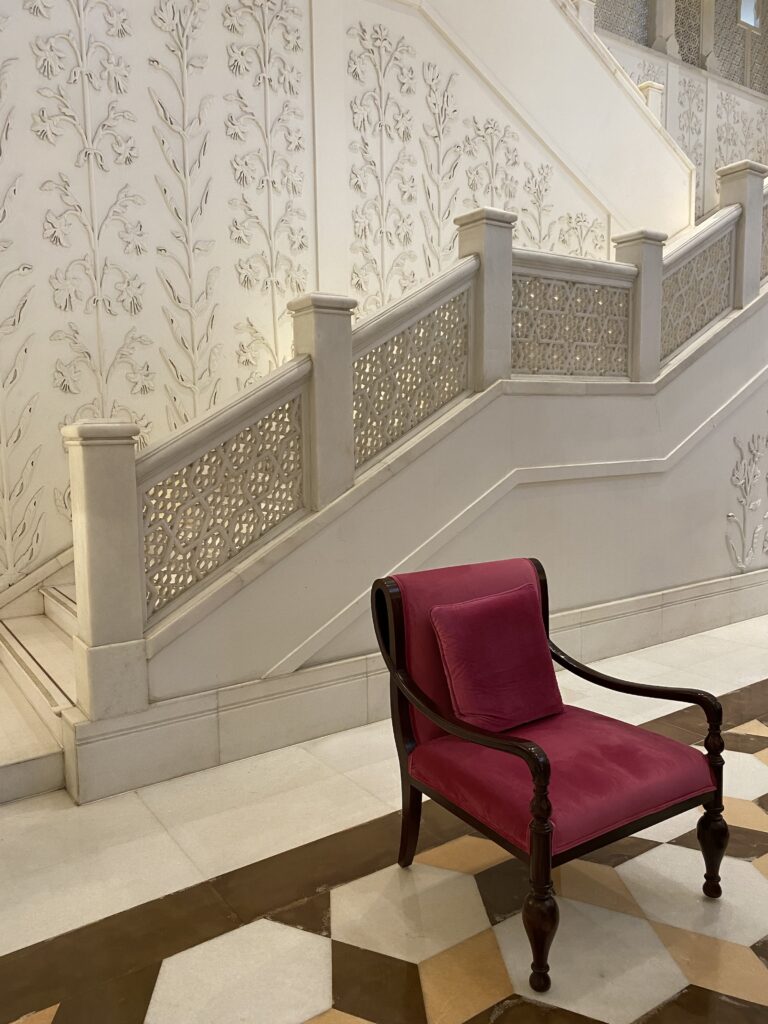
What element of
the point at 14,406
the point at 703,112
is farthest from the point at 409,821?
the point at 703,112

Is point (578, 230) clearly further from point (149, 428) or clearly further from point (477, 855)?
point (477, 855)

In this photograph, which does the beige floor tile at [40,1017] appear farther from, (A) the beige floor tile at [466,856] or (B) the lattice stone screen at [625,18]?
(B) the lattice stone screen at [625,18]

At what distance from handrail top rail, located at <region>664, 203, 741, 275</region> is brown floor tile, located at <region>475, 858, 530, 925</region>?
3368mm

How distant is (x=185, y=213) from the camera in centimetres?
423

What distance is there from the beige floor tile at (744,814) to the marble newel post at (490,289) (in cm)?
199

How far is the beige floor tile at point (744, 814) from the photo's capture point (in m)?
2.55

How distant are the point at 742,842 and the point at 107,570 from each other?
2.21m

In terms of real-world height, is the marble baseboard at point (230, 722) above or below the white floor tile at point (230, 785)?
above

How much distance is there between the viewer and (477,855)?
2414 millimetres

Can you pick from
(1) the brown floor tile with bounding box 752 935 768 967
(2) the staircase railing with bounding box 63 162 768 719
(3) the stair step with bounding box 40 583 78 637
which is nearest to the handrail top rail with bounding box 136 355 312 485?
(2) the staircase railing with bounding box 63 162 768 719

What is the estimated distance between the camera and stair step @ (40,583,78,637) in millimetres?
3598

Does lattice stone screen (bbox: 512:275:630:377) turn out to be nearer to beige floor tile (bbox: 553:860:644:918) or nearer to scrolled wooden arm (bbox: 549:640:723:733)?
scrolled wooden arm (bbox: 549:640:723:733)

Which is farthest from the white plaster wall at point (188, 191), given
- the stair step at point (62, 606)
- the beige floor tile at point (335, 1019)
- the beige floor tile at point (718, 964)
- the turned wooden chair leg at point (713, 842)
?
the beige floor tile at point (718, 964)

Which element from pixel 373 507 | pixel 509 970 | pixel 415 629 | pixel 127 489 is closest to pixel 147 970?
pixel 509 970
